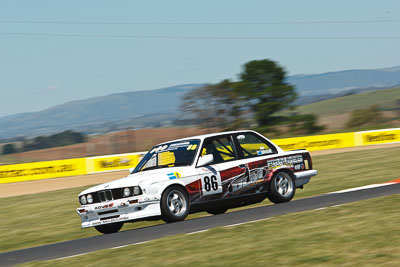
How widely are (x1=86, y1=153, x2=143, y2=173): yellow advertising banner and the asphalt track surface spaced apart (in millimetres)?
20063

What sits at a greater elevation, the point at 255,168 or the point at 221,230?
the point at 255,168

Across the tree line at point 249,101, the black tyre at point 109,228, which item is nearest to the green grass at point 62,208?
the black tyre at point 109,228

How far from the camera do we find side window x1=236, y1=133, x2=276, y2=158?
1152 cm

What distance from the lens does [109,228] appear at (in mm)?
10758

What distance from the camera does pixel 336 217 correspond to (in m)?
8.61

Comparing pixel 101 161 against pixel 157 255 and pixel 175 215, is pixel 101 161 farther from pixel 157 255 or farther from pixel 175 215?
pixel 157 255

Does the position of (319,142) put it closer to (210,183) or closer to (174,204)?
(210,183)

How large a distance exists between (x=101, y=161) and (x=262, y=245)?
81.0 feet

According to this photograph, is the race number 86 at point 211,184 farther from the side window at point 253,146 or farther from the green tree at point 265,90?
the green tree at point 265,90

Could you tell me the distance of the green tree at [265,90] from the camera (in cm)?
7706

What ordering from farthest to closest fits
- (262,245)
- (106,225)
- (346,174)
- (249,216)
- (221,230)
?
1. (346,174)
2. (106,225)
3. (249,216)
4. (221,230)
5. (262,245)

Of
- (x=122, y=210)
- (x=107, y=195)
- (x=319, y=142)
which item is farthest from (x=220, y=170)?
(x=319, y=142)

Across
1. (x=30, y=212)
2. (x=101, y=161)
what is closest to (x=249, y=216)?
(x=30, y=212)

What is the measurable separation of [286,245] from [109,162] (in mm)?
24822
